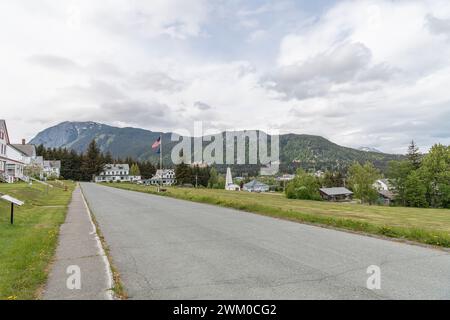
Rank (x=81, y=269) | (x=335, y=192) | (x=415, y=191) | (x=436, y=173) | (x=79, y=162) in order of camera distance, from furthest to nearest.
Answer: (x=79, y=162)
(x=335, y=192)
(x=415, y=191)
(x=436, y=173)
(x=81, y=269)

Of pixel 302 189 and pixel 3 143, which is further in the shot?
pixel 302 189

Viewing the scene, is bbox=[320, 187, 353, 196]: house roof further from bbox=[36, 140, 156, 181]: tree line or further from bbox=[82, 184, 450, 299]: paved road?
bbox=[82, 184, 450, 299]: paved road

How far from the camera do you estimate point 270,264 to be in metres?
7.52

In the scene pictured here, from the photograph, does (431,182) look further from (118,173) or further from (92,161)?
(118,173)

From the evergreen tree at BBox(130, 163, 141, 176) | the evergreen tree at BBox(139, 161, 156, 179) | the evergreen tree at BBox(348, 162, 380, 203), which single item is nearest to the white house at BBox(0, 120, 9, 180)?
the evergreen tree at BBox(348, 162, 380, 203)

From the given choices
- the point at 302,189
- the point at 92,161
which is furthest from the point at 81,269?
the point at 92,161

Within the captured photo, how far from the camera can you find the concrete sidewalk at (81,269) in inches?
229

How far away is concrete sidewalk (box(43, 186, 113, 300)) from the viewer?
5816mm

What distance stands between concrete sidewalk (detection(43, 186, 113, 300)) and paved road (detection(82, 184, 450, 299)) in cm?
40

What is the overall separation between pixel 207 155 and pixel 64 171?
3273 inches

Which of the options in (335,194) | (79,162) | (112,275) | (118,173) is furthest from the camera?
(118,173)

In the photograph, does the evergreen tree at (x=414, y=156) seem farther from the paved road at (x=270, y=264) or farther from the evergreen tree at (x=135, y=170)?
the evergreen tree at (x=135, y=170)

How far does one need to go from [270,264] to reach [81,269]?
4077mm

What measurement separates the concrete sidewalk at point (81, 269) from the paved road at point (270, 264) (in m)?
0.40
